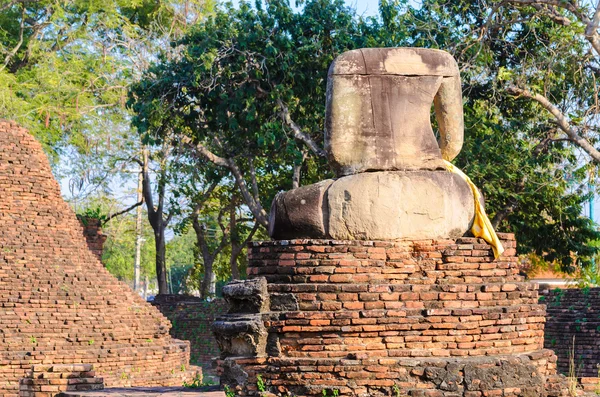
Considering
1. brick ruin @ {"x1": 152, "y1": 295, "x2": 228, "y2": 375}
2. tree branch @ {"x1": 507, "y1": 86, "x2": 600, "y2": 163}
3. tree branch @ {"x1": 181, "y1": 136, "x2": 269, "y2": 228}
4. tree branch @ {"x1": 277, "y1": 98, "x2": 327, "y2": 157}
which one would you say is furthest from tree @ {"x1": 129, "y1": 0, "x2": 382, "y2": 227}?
brick ruin @ {"x1": 152, "y1": 295, "x2": 228, "y2": 375}

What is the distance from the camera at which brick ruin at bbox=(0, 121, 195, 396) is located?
12750 millimetres

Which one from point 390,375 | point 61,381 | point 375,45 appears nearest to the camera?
point 390,375

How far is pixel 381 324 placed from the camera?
23.7ft

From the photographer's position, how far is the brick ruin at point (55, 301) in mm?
12750

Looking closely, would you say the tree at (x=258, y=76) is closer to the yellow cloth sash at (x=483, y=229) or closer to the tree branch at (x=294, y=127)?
the tree branch at (x=294, y=127)

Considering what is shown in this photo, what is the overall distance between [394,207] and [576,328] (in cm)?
848

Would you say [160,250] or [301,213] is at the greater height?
[160,250]

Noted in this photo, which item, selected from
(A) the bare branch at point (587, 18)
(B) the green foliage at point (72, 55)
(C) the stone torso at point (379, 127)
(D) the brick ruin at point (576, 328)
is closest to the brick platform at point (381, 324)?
(C) the stone torso at point (379, 127)

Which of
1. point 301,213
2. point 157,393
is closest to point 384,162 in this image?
point 301,213

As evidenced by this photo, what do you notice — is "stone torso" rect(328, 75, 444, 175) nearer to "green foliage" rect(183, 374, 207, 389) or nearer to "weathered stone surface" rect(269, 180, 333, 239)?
"weathered stone surface" rect(269, 180, 333, 239)

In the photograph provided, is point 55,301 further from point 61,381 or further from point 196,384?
point 61,381

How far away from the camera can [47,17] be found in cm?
2453

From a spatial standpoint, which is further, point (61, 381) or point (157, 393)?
point (61, 381)

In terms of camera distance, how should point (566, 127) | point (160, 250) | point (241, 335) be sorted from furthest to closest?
point (160, 250) → point (566, 127) → point (241, 335)
